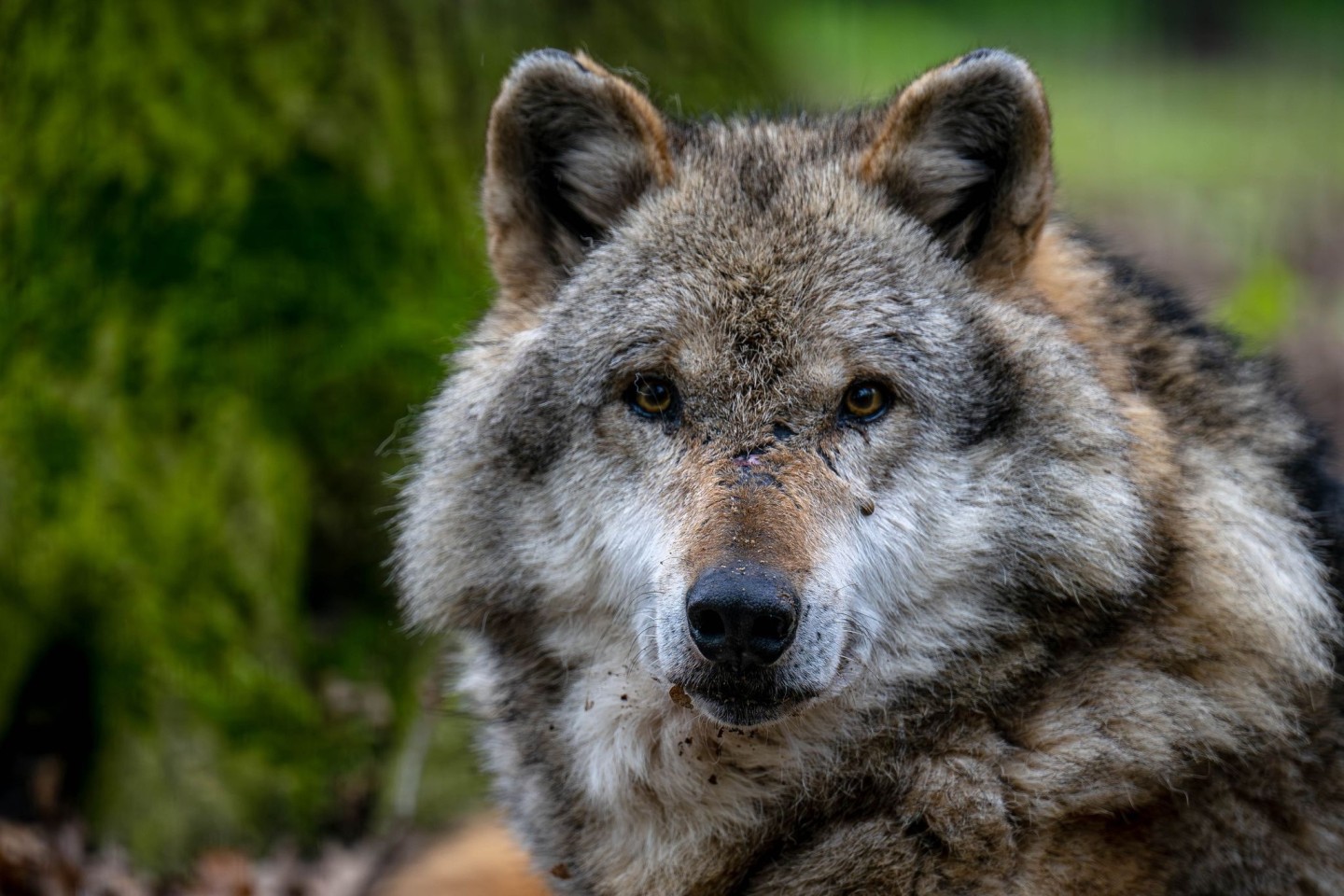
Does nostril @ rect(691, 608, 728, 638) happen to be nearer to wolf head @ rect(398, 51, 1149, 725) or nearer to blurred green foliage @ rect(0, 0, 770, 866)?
wolf head @ rect(398, 51, 1149, 725)

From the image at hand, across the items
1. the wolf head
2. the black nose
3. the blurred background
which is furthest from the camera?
the blurred background

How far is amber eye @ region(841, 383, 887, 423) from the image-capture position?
3840 millimetres

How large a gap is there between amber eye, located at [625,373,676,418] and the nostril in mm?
763

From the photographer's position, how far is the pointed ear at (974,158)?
3881mm

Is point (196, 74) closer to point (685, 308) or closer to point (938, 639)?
point (685, 308)

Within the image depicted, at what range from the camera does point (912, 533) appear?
12.4 ft

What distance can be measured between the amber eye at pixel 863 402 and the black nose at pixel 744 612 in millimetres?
697

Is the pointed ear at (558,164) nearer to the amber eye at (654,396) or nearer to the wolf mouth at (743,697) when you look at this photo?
the amber eye at (654,396)

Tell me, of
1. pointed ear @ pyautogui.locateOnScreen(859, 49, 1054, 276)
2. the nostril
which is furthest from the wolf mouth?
pointed ear @ pyautogui.locateOnScreen(859, 49, 1054, 276)

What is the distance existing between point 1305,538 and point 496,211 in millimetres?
2762

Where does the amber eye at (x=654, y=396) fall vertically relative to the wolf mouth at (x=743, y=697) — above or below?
above

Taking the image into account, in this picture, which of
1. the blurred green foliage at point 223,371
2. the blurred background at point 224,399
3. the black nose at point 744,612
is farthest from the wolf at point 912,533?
the blurred green foliage at point 223,371

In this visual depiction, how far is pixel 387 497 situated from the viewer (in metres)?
6.74

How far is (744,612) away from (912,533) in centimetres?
71
